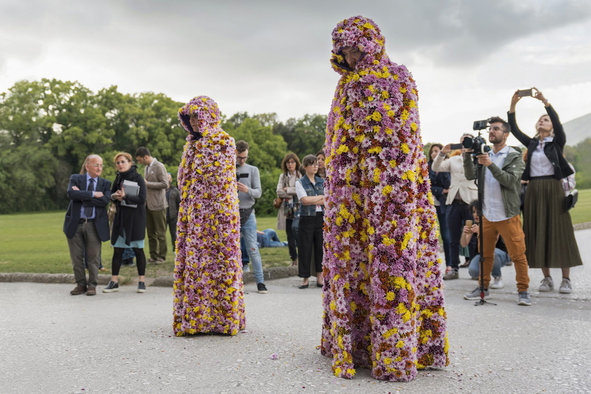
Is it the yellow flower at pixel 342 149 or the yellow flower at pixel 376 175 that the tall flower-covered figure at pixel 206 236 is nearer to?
the yellow flower at pixel 342 149

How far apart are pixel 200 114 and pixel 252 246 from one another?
3459 millimetres

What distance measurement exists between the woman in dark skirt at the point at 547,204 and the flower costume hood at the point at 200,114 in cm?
471

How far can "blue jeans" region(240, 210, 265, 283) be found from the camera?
9484mm

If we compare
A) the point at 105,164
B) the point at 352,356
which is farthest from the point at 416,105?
the point at 105,164

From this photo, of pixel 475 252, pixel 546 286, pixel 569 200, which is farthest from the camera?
pixel 475 252

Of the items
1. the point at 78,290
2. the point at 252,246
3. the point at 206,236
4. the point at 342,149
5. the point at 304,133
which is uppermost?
the point at 304,133

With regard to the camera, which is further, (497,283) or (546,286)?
(497,283)

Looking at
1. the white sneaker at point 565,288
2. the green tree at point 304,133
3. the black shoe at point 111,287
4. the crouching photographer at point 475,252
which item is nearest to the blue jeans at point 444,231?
the crouching photographer at point 475,252

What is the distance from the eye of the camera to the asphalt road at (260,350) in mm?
4613

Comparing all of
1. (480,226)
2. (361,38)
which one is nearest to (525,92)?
(480,226)

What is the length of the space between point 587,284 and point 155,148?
186ft

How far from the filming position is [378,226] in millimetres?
4672

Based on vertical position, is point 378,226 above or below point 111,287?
above

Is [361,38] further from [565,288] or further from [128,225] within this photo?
[128,225]
